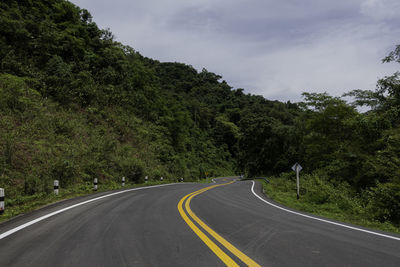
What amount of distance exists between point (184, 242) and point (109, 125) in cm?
2208

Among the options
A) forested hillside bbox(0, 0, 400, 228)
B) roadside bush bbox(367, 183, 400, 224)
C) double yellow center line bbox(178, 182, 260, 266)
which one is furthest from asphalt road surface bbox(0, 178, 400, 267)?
forested hillside bbox(0, 0, 400, 228)

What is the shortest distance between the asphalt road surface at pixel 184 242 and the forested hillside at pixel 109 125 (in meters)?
5.48

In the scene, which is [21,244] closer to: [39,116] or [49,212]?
[49,212]

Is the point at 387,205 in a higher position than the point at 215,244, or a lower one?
lower

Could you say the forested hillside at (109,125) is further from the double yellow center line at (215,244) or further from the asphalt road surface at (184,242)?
the double yellow center line at (215,244)

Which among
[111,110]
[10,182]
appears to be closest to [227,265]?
[10,182]

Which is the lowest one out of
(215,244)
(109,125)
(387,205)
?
(387,205)

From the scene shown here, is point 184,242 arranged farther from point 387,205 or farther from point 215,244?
point 387,205

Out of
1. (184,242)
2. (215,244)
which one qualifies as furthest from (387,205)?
(184,242)

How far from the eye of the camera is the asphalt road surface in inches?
135

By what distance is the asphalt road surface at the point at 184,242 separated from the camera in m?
3.43

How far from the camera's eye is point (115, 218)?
242 inches

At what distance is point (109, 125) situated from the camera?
79.8 feet

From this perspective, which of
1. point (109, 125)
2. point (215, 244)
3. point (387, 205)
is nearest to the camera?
point (215, 244)
